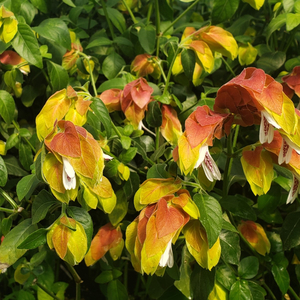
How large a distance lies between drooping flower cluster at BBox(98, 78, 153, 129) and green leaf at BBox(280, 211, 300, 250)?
0.38 metres

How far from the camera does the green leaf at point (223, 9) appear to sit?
751 millimetres

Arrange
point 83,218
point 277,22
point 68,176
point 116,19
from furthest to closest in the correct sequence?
point 116,19
point 277,22
point 83,218
point 68,176

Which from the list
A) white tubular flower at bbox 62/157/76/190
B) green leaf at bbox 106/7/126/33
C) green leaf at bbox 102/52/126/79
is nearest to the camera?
white tubular flower at bbox 62/157/76/190

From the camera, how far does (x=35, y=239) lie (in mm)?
551

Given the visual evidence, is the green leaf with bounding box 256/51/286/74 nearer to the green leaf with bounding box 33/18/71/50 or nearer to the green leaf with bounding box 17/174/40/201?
the green leaf with bounding box 33/18/71/50

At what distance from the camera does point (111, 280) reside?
0.84m

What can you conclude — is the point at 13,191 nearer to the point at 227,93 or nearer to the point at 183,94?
the point at 183,94

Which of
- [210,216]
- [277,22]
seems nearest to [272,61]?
[277,22]

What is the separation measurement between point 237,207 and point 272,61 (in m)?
0.41

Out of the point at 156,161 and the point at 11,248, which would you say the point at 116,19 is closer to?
the point at 156,161

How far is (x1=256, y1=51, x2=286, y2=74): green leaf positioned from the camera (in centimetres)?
88

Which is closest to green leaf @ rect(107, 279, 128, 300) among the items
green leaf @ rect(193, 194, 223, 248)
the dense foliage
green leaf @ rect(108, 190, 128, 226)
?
the dense foliage

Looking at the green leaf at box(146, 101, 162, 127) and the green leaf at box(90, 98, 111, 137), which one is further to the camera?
the green leaf at box(146, 101, 162, 127)

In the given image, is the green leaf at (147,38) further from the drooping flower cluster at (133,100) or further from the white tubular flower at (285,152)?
the white tubular flower at (285,152)
